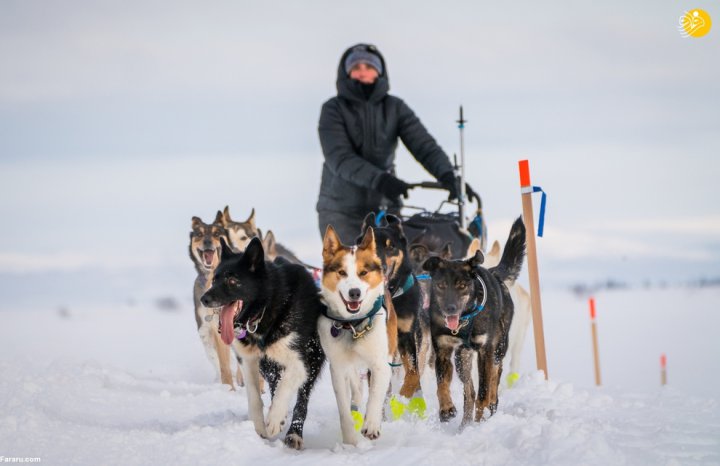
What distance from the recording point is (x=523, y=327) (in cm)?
880

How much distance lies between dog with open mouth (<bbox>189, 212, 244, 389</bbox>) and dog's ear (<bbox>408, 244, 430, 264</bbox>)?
207cm


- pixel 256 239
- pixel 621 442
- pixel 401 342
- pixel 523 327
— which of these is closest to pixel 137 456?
pixel 256 239

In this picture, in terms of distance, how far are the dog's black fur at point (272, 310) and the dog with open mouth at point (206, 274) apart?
10.6ft

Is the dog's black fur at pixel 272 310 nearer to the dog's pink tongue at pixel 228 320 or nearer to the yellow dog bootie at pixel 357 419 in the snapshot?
the dog's pink tongue at pixel 228 320

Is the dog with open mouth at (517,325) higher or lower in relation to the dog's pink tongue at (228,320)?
lower

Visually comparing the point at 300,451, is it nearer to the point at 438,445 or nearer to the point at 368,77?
the point at 438,445

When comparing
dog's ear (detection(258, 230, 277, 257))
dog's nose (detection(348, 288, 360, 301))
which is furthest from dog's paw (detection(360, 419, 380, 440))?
dog's ear (detection(258, 230, 277, 257))

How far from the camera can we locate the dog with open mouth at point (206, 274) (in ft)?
28.3

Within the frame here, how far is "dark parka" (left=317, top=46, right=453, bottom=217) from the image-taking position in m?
7.79

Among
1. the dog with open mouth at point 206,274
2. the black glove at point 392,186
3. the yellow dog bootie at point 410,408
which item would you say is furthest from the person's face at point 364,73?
the yellow dog bootie at point 410,408

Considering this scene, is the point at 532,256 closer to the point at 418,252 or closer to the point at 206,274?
the point at 418,252

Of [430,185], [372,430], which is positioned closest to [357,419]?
[372,430]

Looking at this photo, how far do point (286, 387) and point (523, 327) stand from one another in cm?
412

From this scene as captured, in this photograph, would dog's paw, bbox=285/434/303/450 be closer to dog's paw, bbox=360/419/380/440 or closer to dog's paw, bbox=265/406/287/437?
dog's paw, bbox=265/406/287/437
